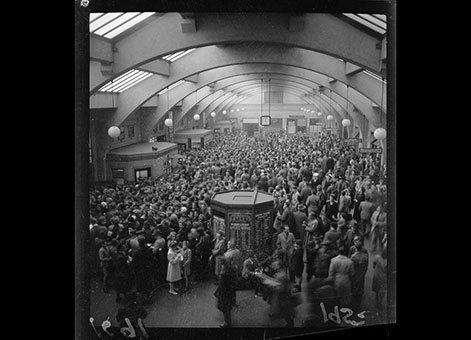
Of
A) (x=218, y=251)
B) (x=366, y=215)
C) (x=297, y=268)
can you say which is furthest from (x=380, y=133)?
(x=218, y=251)

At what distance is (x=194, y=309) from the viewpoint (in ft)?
16.3

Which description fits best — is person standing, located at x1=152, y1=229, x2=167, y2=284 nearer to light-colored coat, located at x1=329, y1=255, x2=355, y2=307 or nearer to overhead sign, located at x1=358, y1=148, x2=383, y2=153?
light-colored coat, located at x1=329, y1=255, x2=355, y2=307

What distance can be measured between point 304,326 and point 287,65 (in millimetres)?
3188

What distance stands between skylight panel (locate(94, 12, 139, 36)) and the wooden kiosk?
2.03 m

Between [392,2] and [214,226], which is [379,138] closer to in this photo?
[392,2]

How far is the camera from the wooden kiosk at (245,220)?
4.95 metres

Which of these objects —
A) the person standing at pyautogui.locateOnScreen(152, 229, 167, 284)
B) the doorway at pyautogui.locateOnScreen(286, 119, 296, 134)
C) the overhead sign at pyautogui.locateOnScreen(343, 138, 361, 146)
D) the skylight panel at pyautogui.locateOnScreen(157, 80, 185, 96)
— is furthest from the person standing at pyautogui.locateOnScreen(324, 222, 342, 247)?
the skylight panel at pyautogui.locateOnScreen(157, 80, 185, 96)

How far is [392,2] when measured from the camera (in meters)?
4.89

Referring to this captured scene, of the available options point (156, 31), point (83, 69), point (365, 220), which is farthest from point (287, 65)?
point (83, 69)

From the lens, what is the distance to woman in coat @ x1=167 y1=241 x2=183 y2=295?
497cm

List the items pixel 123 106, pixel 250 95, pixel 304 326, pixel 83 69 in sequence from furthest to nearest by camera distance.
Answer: pixel 250 95 < pixel 123 106 < pixel 304 326 < pixel 83 69

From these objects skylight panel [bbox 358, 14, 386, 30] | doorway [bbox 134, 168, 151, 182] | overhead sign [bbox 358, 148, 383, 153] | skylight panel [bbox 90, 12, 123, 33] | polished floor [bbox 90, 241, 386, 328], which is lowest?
polished floor [bbox 90, 241, 386, 328]

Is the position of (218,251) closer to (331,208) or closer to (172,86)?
(331,208)

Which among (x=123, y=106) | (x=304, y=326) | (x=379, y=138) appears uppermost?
(x=123, y=106)
